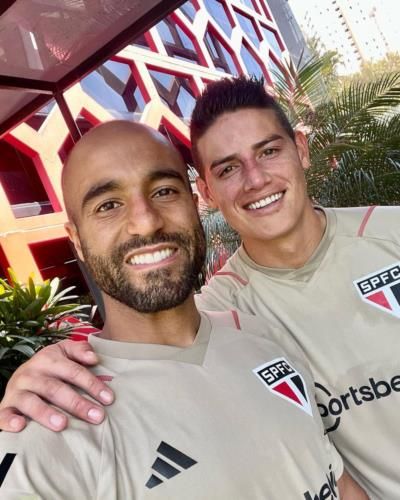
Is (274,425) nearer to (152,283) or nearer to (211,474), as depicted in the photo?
(211,474)

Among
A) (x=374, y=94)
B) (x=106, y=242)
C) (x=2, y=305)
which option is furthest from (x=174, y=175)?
(x=374, y=94)

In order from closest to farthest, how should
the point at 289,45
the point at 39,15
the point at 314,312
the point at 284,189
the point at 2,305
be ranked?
the point at 314,312 < the point at 284,189 < the point at 39,15 < the point at 2,305 < the point at 289,45

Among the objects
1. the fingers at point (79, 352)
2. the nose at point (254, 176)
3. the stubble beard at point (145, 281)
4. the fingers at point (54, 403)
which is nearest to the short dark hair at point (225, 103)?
the nose at point (254, 176)

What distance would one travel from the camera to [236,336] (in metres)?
1.41

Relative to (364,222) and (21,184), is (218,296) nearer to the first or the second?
(364,222)

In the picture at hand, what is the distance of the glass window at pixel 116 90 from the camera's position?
39.3 feet

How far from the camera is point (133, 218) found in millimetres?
1318

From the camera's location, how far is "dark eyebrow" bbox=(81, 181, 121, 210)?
1.35 meters

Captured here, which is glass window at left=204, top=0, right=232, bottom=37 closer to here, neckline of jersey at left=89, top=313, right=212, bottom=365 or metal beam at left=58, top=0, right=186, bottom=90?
metal beam at left=58, top=0, right=186, bottom=90

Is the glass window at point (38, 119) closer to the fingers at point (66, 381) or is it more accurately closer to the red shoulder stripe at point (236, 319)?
the red shoulder stripe at point (236, 319)

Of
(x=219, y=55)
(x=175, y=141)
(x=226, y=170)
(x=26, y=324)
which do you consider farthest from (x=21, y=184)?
(x=219, y=55)

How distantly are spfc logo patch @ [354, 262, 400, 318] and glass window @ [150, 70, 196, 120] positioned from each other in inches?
528

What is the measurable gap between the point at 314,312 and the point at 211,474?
0.80 meters

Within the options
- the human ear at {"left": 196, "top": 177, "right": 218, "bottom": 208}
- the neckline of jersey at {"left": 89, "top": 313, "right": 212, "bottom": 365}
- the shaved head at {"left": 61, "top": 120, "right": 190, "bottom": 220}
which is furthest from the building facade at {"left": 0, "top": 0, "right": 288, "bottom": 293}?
the neckline of jersey at {"left": 89, "top": 313, "right": 212, "bottom": 365}
